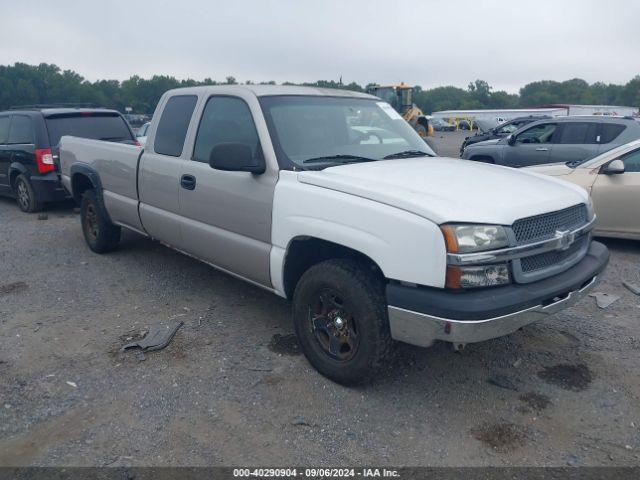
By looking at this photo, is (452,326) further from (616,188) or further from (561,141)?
(561,141)

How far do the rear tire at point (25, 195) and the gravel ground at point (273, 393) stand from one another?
4.48 metres

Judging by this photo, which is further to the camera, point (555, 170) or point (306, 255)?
point (555, 170)

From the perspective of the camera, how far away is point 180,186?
4715 millimetres

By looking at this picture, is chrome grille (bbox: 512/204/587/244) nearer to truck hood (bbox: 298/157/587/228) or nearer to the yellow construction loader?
truck hood (bbox: 298/157/587/228)

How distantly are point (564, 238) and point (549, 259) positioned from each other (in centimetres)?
17

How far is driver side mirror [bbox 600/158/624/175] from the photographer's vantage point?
6.59 metres

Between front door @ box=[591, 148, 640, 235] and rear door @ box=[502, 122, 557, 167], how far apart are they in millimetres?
4348

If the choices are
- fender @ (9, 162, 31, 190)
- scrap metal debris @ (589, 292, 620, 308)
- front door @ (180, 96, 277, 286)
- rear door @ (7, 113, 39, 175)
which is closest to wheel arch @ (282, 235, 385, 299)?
front door @ (180, 96, 277, 286)

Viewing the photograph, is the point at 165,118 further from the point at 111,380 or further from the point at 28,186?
the point at 28,186

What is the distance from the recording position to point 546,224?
3295 mm

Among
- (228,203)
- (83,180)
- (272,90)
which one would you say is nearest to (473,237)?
(228,203)

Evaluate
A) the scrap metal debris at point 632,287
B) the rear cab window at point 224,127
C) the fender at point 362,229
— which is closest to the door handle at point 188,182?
the rear cab window at point 224,127

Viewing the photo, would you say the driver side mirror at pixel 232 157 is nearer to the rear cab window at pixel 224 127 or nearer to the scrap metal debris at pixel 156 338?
the rear cab window at pixel 224 127

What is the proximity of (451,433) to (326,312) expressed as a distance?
1070 millimetres
